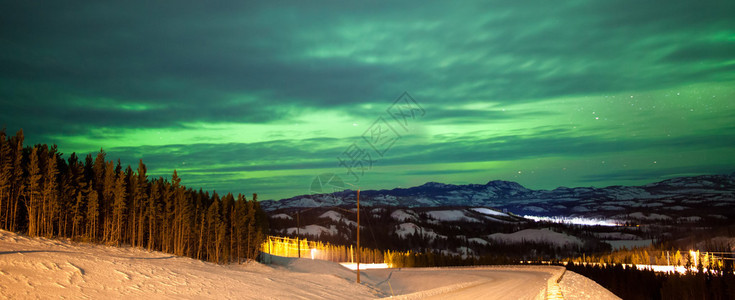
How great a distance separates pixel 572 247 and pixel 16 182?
141 m

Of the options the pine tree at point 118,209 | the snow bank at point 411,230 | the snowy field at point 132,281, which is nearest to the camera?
the snowy field at point 132,281

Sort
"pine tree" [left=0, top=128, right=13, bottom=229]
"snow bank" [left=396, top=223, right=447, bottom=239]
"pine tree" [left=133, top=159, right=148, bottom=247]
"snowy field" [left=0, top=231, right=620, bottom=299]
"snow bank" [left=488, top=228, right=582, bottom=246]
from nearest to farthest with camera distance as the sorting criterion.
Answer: "snowy field" [left=0, top=231, right=620, bottom=299], "pine tree" [left=0, top=128, right=13, bottom=229], "pine tree" [left=133, top=159, right=148, bottom=247], "snow bank" [left=488, top=228, right=582, bottom=246], "snow bank" [left=396, top=223, right=447, bottom=239]

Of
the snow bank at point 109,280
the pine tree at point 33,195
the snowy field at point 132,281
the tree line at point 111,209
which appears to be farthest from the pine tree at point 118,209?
the pine tree at point 33,195

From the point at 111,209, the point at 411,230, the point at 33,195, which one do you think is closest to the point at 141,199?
the point at 111,209

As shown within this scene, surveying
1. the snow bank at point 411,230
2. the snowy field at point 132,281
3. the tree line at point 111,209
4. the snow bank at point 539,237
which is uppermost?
the tree line at point 111,209

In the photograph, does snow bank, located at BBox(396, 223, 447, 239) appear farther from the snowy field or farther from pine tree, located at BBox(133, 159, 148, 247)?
the snowy field

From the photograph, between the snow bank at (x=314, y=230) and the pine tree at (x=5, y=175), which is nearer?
the pine tree at (x=5, y=175)

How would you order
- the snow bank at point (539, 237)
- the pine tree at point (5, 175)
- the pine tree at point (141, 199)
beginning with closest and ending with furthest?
the pine tree at point (5, 175)
the pine tree at point (141, 199)
the snow bank at point (539, 237)

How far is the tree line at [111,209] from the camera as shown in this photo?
98.1 feet

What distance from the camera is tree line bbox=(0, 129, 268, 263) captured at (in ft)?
98.1

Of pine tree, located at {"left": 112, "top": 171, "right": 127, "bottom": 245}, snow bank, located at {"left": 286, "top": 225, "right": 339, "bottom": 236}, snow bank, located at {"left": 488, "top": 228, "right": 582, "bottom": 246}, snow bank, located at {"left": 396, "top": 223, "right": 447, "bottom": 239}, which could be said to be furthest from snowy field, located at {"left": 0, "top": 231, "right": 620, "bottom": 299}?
snow bank, located at {"left": 396, "top": 223, "right": 447, "bottom": 239}

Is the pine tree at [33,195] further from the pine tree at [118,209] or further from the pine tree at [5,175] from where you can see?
the pine tree at [118,209]

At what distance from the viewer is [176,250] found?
38438mm

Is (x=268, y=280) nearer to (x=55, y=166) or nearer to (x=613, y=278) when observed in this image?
(x=55, y=166)
